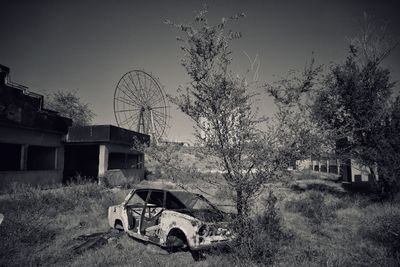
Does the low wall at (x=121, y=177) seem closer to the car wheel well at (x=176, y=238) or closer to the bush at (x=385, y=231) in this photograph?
the car wheel well at (x=176, y=238)

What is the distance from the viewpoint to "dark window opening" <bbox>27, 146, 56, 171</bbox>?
55.5 ft

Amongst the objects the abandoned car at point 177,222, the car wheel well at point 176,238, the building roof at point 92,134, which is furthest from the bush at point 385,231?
the building roof at point 92,134

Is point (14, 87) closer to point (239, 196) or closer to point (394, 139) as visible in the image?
point (239, 196)

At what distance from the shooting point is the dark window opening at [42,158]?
667 inches

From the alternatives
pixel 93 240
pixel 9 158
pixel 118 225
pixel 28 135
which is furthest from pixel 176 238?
pixel 9 158

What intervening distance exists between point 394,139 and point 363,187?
7442 mm

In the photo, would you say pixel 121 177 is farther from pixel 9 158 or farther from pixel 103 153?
pixel 9 158

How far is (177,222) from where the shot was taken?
5.74 meters

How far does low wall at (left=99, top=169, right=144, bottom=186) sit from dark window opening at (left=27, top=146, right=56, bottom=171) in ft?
10.7

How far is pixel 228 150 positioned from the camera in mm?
5312

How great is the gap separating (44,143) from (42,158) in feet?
5.98

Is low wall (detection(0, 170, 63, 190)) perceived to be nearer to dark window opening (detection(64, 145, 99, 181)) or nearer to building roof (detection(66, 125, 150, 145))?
building roof (detection(66, 125, 150, 145))

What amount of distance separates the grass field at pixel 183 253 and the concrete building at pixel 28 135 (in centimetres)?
398

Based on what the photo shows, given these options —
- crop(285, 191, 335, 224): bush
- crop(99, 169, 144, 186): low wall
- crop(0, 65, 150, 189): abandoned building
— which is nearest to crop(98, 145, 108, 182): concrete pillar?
crop(0, 65, 150, 189): abandoned building
